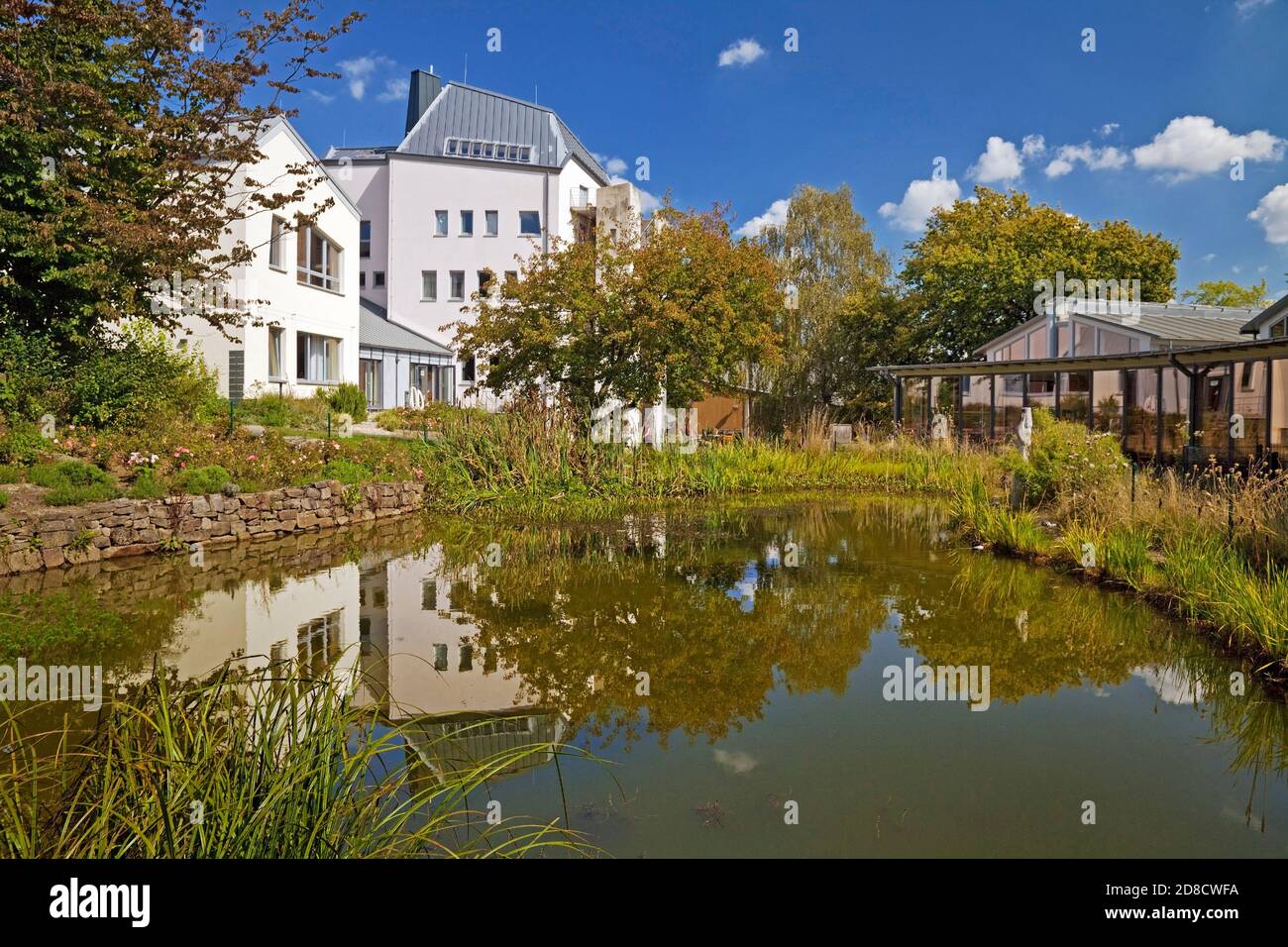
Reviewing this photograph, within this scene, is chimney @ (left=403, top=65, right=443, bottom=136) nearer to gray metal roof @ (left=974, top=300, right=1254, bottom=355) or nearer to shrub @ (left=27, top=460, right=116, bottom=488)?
gray metal roof @ (left=974, top=300, right=1254, bottom=355)

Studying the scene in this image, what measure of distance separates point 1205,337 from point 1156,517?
17.1 meters

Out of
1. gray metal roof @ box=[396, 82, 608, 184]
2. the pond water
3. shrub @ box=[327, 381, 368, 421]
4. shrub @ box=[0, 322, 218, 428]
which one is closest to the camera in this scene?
the pond water

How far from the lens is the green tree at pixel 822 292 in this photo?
107ft

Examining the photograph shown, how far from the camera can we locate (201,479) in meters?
11.2

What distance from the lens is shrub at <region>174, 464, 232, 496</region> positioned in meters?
11.0

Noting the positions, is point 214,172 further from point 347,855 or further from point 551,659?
point 347,855

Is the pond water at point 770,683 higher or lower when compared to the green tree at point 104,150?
lower

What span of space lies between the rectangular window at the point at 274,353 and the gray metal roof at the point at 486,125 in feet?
52.0

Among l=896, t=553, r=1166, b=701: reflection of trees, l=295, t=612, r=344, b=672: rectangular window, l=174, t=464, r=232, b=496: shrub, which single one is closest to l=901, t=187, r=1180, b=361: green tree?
l=896, t=553, r=1166, b=701: reflection of trees

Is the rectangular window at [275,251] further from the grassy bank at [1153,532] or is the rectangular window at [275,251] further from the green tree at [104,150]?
the grassy bank at [1153,532]

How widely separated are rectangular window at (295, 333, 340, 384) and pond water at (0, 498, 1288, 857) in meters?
15.0

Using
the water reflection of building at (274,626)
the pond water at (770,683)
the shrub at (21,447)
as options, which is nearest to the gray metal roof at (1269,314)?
the pond water at (770,683)

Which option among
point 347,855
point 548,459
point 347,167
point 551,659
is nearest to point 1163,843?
point 347,855
